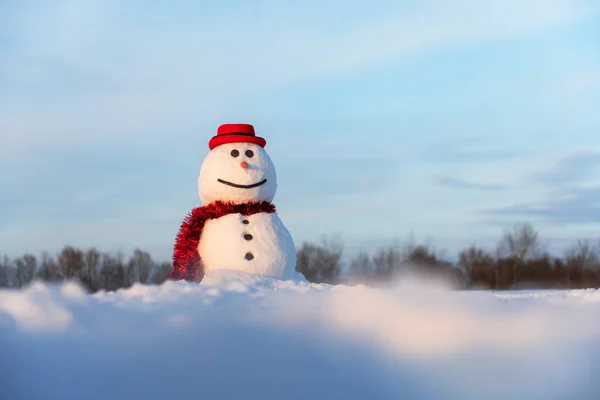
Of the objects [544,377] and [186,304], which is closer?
[544,377]

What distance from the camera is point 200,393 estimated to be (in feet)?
12.5

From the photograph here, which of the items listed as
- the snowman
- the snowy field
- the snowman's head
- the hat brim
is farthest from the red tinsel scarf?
the snowy field

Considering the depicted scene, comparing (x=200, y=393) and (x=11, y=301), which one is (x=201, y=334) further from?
(x=11, y=301)

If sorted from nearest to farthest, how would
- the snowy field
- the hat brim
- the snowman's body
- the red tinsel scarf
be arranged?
1. the snowy field
2. the snowman's body
3. the red tinsel scarf
4. the hat brim

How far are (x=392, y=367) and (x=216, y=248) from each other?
4.38 meters

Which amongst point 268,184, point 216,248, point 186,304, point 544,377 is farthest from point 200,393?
point 268,184

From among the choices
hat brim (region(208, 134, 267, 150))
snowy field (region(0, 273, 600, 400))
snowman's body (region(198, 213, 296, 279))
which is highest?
hat brim (region(208, 134, 267, 150))

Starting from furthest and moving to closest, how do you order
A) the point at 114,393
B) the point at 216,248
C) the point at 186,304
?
the point at 216,248
the point at 186,304
the point at 114,393

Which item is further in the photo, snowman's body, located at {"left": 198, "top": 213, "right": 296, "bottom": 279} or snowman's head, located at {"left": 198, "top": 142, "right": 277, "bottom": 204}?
snowman's head, located at {"left": 198, "top": 142, "right": 277, "bottom": 204}

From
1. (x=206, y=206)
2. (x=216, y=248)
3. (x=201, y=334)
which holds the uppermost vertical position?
(x=206, y=206)

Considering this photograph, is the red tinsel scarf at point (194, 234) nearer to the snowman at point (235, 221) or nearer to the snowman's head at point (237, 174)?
the snowman at point (235, 221)

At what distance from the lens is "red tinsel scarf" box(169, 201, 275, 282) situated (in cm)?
837

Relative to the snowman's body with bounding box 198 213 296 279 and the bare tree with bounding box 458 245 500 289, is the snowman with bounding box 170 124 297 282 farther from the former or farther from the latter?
the bare tree with bounding box 458 245 500 289

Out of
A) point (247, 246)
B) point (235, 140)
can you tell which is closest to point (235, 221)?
point (247, 246)
